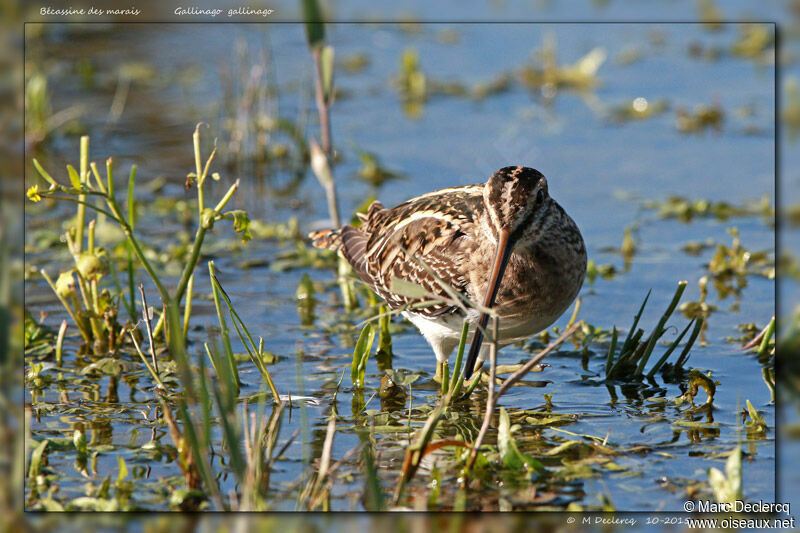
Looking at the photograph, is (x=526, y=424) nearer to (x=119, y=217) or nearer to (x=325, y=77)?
(x=119, y=217)

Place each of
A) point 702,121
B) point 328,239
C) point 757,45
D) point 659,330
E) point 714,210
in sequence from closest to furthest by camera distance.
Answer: point 659,330 < point 328,239 < point 714,210 < point 702,121 < point 757,45

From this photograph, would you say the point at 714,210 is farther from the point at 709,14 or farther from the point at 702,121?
the point at 709,14

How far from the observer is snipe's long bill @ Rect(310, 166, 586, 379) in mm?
5133

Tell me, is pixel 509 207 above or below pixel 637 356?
above

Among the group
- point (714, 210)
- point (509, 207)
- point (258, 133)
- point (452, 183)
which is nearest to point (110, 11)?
point (258, 133)

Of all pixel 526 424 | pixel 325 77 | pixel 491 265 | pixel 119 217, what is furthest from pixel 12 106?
pixel 526 424

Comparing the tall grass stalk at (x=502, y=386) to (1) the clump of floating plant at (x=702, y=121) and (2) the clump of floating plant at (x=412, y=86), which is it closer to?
(1) the clump of floating plant at (x=702, y=121)

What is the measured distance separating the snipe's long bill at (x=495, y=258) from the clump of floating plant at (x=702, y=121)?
15.0ft

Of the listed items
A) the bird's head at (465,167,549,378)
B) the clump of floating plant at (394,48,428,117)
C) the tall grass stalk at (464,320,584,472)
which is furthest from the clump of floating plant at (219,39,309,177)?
the tall grass stalk at (464,320,584,472)

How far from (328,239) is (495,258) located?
218cm

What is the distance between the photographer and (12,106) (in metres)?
7.49

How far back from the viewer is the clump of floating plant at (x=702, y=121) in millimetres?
9914

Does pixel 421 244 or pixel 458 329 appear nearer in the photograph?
pixel 458 329

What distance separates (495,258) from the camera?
197 inches
